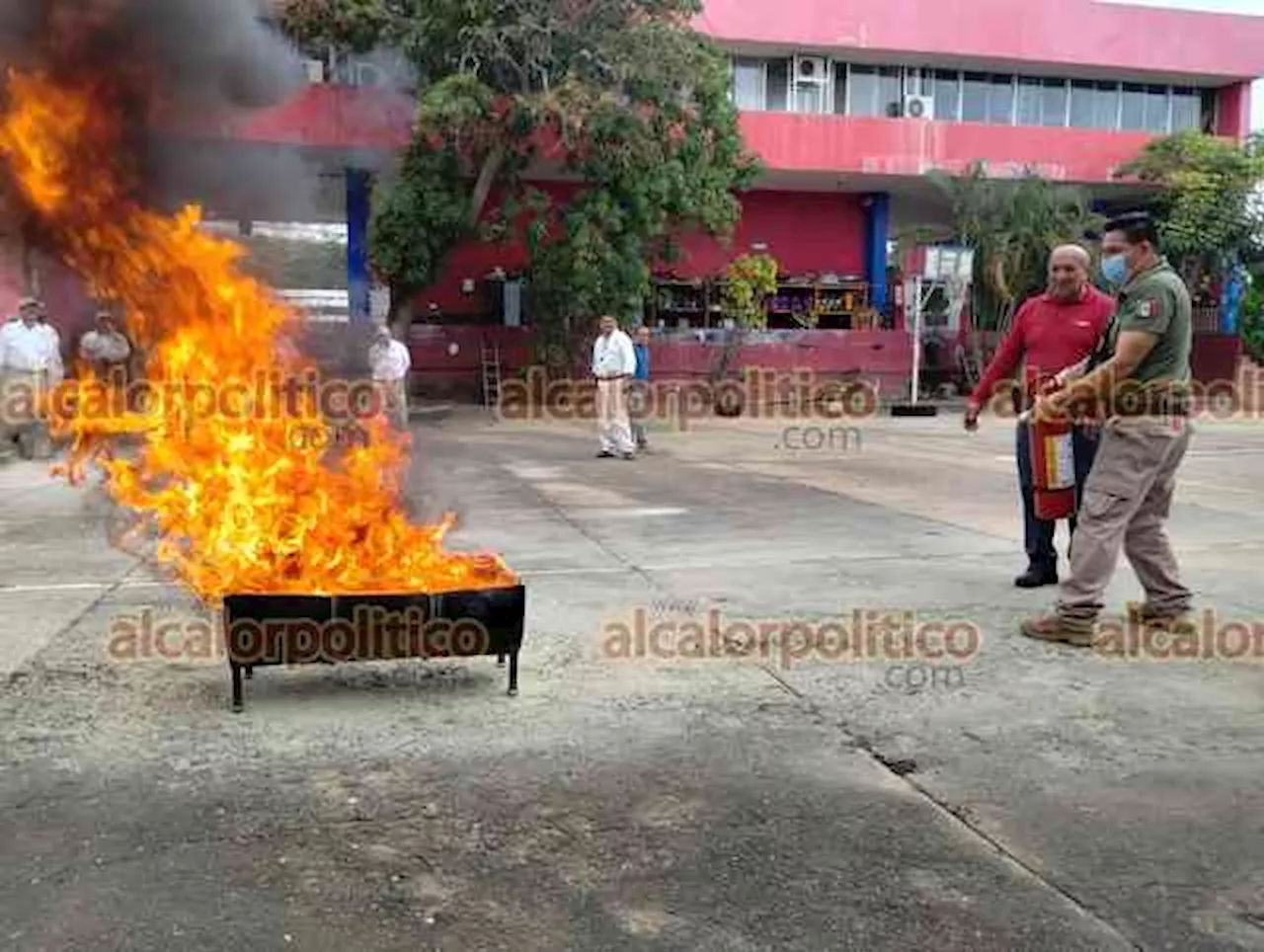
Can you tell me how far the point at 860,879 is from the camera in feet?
10.3

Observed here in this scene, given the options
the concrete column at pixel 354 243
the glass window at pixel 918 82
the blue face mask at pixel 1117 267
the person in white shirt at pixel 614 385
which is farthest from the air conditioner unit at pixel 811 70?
the blue face mask at pixel 1117 267

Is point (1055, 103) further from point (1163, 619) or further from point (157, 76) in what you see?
point (157, 76)

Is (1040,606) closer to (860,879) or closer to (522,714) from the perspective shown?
(522,714)

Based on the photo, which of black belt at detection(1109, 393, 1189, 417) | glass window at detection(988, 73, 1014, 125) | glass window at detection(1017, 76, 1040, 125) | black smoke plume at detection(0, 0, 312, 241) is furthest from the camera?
glass window at detection(1017, 76, 1040, 125)

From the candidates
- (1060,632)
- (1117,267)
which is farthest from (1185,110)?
(1060,632)

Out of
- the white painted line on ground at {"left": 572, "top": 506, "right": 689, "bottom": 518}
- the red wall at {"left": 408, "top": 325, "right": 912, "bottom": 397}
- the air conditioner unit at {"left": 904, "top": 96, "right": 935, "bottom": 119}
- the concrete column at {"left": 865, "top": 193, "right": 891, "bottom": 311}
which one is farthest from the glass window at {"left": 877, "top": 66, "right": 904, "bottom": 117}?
the white painted line on ground at {"left": 572, "top": 506, "right": 689, "bottom": 518}

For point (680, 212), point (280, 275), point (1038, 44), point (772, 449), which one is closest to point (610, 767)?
point (280, 275)

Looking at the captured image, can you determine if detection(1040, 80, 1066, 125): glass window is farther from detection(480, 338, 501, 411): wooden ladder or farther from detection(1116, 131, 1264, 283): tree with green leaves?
detection(480, 338, 501, 411): wooden ladder

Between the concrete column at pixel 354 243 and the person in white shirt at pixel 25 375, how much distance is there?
288 centimetres

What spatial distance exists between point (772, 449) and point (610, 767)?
11.6 meters

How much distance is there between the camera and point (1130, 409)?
5.32 metres

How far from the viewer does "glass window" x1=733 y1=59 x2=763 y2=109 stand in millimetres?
26062

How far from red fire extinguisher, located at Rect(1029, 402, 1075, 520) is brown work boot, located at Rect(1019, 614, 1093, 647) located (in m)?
0.80

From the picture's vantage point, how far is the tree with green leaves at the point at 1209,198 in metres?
24.5
